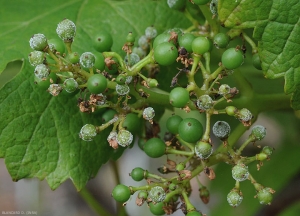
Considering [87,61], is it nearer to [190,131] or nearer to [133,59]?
[133,59]

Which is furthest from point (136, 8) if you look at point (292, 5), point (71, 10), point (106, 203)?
point (106, 203)

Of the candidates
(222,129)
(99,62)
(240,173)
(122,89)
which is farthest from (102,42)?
(240,173)

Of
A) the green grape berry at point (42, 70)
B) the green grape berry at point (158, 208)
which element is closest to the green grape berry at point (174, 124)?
the green grape berry at point (158, 208)

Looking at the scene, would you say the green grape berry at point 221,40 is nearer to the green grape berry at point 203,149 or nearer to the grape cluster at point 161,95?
the grape cluster at point 161,95

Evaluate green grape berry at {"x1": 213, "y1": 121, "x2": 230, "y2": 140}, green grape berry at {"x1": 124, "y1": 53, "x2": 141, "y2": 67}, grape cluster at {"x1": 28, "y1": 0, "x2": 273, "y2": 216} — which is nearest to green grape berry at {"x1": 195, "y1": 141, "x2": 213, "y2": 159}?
grape cluster at {"x1": 28, "y1": 0, "x2": 273, "y2": 216}

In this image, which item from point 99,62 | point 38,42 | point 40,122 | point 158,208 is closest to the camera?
point 38,42

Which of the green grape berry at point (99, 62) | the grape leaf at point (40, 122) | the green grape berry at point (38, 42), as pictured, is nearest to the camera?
the green grape berry at point (38, 42)

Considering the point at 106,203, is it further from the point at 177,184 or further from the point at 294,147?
the point at 177,184
